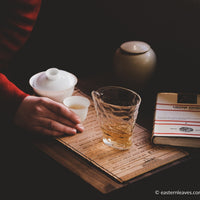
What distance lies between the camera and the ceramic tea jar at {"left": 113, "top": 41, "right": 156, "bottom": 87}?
1138 millimetres

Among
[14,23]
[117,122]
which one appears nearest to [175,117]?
[117,122]

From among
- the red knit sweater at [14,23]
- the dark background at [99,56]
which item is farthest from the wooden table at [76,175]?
the red knit sweater at [14,23]

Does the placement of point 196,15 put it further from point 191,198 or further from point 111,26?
point 191,198

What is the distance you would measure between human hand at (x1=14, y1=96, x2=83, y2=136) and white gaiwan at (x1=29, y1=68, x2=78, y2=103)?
0.06m

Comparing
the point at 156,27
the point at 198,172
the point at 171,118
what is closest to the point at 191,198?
the point at 198,172

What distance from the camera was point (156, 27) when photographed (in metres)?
1.38

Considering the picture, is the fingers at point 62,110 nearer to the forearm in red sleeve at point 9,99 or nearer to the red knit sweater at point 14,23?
the forearm in red sleeve at point 9,99

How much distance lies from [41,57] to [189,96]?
82 cm

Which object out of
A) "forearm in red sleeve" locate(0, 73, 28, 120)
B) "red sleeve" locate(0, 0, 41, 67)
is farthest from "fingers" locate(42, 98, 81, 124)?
"red sleeve" locate(0, 0, 41, 67)

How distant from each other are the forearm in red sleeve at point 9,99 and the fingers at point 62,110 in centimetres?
10

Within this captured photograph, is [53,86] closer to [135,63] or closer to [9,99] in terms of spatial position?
[9,99]

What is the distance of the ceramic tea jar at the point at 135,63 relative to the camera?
1138mm

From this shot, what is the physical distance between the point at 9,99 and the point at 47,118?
0.51 feet

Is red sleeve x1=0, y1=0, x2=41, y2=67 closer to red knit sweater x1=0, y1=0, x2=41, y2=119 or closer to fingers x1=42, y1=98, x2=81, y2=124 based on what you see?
red knit sweater x1=0, y1=0, x2=41, y2=119
